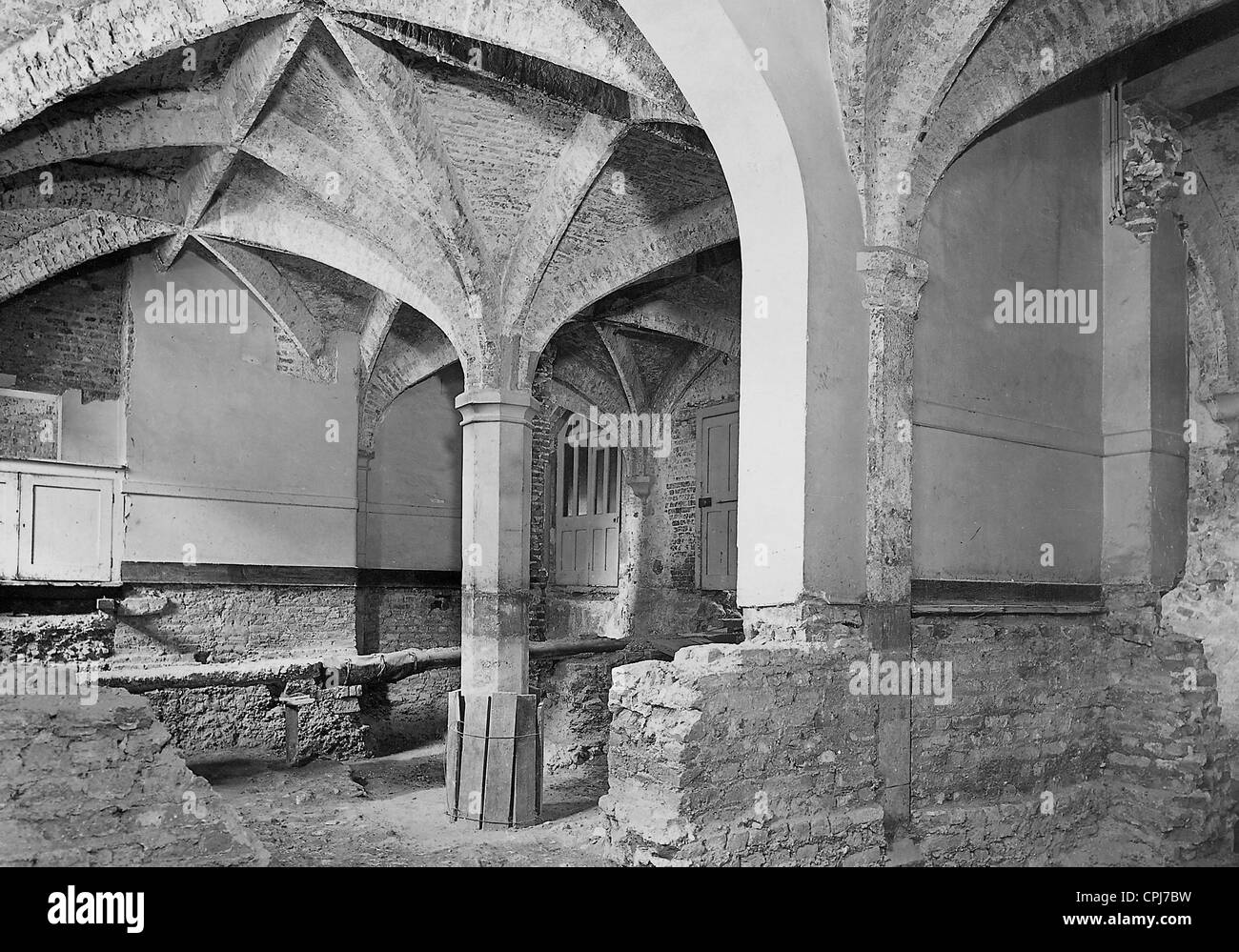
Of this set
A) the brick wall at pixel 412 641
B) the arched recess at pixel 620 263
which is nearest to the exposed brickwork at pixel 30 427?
the brick wall at pixel 412 641

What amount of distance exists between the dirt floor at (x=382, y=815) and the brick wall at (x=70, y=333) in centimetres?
435

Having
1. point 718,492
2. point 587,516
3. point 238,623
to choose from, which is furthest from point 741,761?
point 587,516

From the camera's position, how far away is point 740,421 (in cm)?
679

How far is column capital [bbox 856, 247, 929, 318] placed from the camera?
5703 mm

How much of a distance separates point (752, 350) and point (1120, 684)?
12.0 ft

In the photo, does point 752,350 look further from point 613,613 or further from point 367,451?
point 613,613

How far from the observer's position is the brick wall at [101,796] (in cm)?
446

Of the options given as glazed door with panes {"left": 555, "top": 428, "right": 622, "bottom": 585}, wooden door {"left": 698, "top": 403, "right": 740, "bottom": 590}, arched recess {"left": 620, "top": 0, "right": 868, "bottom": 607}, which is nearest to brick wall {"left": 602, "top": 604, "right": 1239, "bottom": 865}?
arched recess {"left": 620, "top": 0, "right": 868, "bottom": 607}

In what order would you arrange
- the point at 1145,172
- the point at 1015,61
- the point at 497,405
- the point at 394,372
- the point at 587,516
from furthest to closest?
the point at 587,516, the point at 394,372, the point at 497,405, the point at 1145,172, the point at 1015,61

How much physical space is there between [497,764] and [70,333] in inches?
273

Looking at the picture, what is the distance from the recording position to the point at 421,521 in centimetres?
1480

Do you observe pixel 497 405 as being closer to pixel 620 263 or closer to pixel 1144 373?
pixel 620 263

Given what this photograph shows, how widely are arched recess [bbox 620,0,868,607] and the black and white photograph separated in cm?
2

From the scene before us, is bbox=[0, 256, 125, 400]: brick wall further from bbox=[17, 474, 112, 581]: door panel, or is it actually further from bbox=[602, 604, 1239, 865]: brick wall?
bbox=[602, 604, 1239, 865]: brick wall
